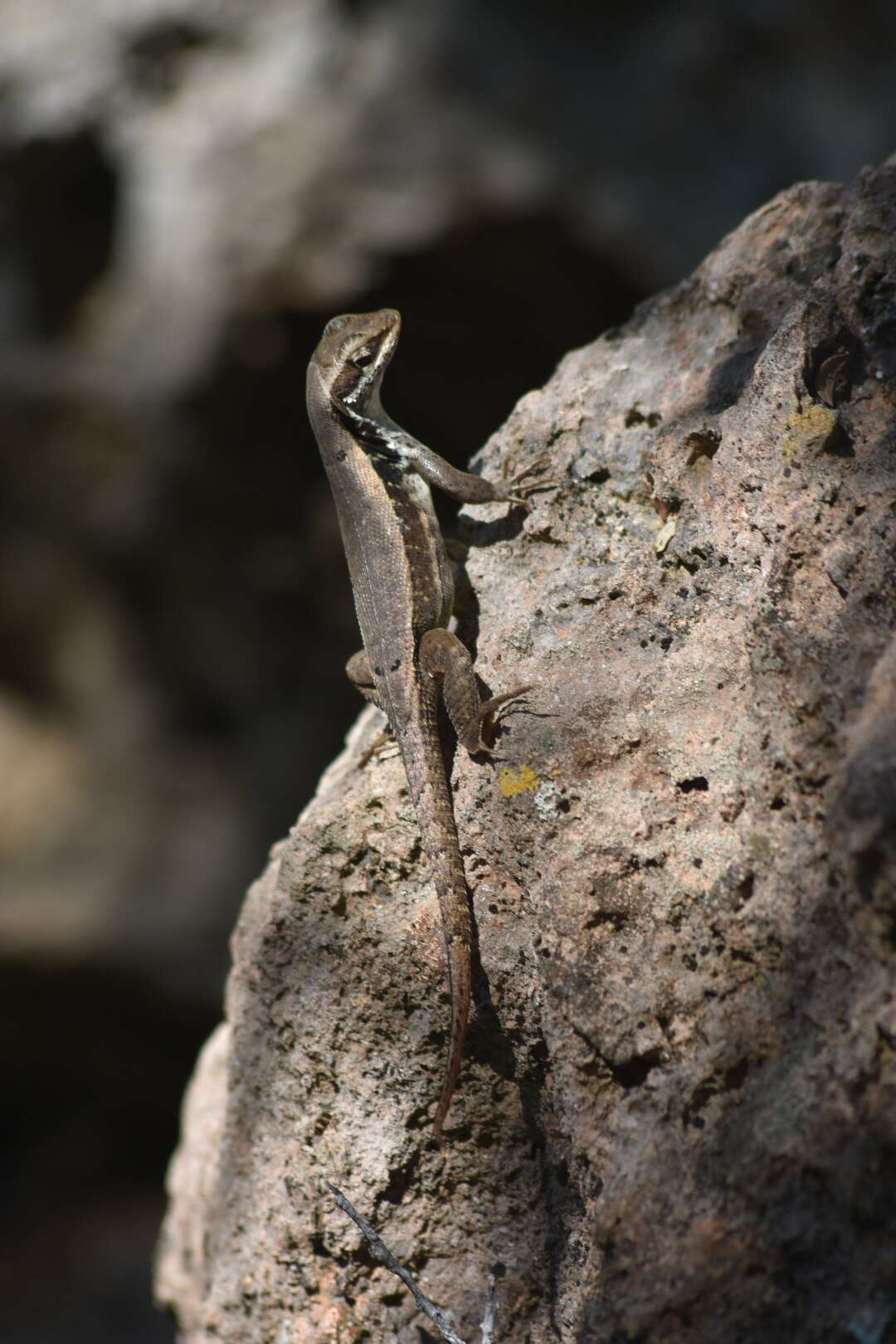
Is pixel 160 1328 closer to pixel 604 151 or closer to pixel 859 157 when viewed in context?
pixel 604 151

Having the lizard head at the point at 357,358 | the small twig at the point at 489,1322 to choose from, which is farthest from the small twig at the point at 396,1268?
the lizard head at the point at 357,358

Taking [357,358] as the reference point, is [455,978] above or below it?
below

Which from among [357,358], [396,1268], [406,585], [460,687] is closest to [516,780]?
[460,687]

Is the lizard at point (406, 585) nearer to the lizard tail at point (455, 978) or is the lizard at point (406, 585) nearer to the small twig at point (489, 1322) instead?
the lizard tail at point (455, 978)

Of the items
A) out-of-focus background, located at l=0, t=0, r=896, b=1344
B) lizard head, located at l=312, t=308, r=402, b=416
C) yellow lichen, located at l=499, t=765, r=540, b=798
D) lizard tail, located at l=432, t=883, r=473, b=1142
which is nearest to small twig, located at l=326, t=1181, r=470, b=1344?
lizard tail, located at l=432, t=883, r=473, b=1142

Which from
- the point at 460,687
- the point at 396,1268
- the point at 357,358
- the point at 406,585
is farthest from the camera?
the point at 357,358

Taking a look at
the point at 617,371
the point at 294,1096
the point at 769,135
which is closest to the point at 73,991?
the point at 294,1096

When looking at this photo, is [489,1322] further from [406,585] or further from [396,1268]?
[406,585]
